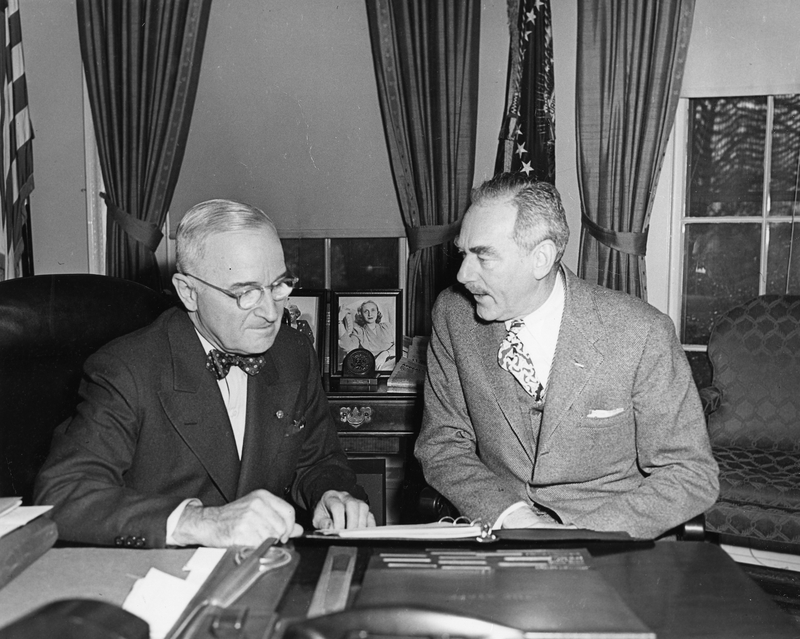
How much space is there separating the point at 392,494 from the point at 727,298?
2092 millimetres

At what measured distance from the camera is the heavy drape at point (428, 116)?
4016 mm

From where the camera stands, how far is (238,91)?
4.30 m

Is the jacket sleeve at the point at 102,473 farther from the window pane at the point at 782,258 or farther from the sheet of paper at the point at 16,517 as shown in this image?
the window pane at the point at 782,258

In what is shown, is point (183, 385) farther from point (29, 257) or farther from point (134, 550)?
point (29, 257)

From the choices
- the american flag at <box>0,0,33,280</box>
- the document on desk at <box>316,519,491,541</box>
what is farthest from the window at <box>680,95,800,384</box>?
the american flag at <box>0,0,33,280</box>

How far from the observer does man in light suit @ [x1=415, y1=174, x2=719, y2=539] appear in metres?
2.15

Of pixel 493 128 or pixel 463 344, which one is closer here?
pixel 463 344

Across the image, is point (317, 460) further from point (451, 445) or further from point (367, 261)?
point (367, 261)

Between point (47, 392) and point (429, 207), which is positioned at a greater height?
point (429, 207)

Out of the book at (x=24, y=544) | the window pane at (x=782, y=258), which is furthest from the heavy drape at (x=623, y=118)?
the book at (x=24, y=544)

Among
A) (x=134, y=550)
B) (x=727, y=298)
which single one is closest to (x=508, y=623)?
(x=134, y=550)

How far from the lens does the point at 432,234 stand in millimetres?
4074

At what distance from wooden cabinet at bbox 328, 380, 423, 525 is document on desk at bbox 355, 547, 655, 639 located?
2049mm

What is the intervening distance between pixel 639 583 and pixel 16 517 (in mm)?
1038
